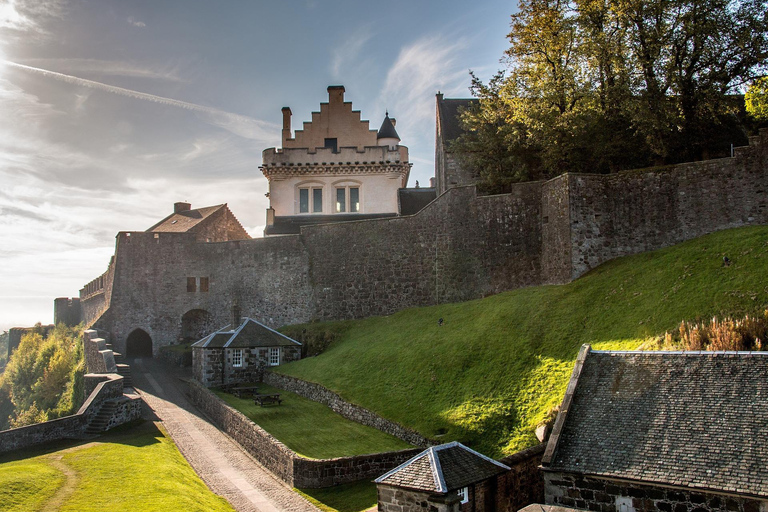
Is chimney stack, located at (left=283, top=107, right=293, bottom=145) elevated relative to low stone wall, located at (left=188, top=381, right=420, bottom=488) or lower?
elevated

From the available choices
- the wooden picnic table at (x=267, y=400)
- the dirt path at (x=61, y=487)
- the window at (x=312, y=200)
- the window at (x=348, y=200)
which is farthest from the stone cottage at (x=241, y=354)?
the window at (x=348, y=200)

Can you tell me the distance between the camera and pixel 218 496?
55.9ft

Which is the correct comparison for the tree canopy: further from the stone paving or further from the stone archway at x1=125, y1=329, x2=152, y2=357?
the stone archway at x1=125, y1=329, x2=152, y2=357

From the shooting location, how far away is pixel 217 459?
2048 cm

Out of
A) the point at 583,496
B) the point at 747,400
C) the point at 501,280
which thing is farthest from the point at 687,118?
the point at 583,496

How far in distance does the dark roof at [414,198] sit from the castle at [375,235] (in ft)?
0.40

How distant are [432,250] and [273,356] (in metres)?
9.94

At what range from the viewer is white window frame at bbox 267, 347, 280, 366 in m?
31.0

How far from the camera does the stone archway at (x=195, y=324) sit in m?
39.5

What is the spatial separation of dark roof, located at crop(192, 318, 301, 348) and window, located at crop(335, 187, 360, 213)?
1293 cm

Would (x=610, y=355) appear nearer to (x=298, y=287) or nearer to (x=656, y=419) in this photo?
(x=656, y=419)

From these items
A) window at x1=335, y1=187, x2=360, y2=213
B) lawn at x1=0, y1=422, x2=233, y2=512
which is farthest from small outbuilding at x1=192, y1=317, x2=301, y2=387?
window at x1=335, y1=187, x2=360, y2=213

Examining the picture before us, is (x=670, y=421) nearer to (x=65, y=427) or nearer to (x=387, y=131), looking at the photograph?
(x=65, y=427)

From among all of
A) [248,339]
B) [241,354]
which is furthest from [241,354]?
[248,339]
